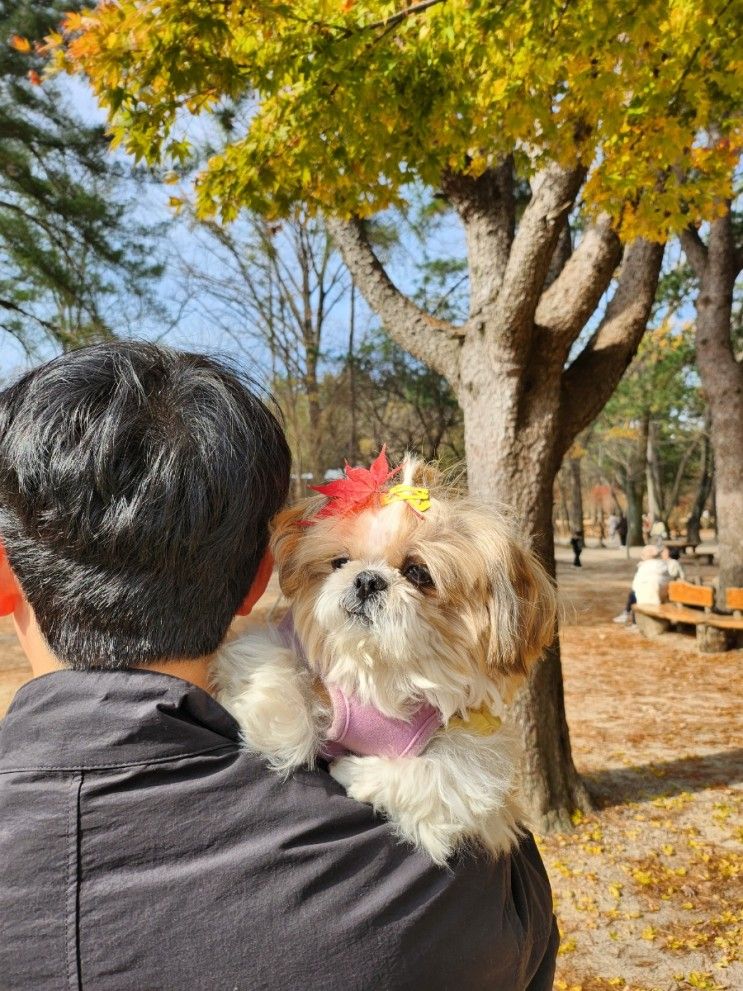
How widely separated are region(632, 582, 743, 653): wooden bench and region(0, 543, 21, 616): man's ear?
10.6m

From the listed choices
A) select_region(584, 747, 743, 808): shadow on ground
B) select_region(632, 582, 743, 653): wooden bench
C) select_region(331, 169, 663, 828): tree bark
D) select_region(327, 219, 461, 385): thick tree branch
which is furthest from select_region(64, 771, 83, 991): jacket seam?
select_region(632, 582, 743, 653): wooden bench

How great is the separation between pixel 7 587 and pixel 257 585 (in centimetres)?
38

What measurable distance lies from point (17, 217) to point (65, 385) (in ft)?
46.6

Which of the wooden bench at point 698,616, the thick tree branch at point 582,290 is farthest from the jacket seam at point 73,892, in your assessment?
the wooden bench at point 698,616

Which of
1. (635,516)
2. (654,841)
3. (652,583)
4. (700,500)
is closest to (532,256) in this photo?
(654,841)

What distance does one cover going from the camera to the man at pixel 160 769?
2.95ft

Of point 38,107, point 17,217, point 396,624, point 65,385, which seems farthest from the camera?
point 17,217

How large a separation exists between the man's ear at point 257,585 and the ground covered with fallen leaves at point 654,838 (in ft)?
3.67

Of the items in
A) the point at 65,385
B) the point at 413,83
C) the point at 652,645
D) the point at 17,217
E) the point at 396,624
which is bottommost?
the point at 652,645

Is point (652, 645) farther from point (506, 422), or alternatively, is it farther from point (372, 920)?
point (372, 920)

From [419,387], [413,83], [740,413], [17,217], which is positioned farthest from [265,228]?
[413,83]

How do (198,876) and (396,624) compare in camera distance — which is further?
(396,624)

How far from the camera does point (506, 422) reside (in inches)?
186

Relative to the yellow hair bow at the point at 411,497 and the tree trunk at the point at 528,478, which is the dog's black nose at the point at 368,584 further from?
the tree trunk at the point at 528,478
